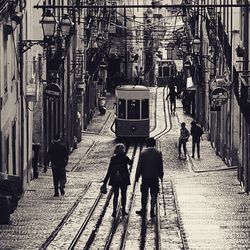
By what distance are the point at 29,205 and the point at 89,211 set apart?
5.39ft

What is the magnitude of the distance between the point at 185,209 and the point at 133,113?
25624mm

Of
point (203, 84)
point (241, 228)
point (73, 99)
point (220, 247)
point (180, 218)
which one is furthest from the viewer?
point (203, 84)

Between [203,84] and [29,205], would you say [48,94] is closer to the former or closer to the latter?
[29,205]

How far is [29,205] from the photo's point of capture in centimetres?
2609

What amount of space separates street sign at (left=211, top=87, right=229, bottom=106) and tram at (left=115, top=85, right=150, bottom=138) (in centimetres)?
1676

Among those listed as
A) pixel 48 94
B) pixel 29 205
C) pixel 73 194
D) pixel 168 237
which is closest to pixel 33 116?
pixel 48 94

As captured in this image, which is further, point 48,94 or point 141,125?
point 141,125

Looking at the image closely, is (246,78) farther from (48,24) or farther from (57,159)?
(57,159)

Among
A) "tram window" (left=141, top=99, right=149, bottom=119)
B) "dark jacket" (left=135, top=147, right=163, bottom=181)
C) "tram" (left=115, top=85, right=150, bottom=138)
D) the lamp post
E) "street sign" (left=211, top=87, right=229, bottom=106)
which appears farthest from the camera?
"tram window" (left=141, top=99, right=149, bottom=119)

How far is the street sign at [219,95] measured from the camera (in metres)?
33.9

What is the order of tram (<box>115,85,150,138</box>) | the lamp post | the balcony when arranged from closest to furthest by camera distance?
1. the balcony
2. the lamp post
3. tram (<box>115,85,150,138</box>)

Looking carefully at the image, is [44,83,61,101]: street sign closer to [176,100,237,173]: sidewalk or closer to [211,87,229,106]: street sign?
[211,87,229,106]: street sign

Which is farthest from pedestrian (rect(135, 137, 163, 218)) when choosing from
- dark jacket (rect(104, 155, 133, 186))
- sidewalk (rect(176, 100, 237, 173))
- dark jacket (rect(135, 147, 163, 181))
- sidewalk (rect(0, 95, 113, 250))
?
sidewalk (rect(176, 100, 237, 173))

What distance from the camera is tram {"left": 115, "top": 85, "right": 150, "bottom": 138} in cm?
5078
